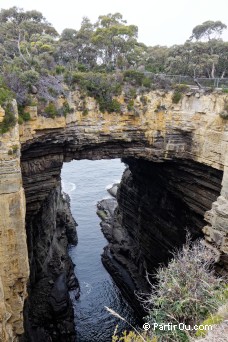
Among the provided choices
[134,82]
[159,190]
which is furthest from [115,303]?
[134,82]

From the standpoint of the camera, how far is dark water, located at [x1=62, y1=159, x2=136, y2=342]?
78.6 ft

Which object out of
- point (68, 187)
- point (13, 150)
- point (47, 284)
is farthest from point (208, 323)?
point (68, 187)

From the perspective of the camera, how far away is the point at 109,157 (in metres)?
20.7

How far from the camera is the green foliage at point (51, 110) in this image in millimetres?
16875

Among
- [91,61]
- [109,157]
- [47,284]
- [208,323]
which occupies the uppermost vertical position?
[91,61]

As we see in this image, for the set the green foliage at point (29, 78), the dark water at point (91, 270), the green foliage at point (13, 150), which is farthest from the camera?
the dark water at point (91, 270)

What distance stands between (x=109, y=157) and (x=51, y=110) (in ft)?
17.4

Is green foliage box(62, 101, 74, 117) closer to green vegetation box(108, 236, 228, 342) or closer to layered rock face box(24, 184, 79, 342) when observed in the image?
layered rock face box(24, 184, 79, 342)

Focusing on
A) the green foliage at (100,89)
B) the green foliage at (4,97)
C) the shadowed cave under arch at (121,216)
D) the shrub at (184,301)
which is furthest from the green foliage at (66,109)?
the shrub at (184,301)

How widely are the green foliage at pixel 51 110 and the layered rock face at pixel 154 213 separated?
27.6 ft

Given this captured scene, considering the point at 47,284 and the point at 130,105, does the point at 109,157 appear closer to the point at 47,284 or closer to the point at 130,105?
the point at 130,105

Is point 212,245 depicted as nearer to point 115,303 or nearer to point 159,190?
point 159,190

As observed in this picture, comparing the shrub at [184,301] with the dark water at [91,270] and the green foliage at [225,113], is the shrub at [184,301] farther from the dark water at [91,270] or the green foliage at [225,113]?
the dark water at [91,270]

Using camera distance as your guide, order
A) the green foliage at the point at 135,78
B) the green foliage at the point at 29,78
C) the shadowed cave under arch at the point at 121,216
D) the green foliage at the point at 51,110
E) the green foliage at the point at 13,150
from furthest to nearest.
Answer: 1. the green foliage at the point at 135,78
2. the shadowed cave under arch at the point at 121,216
3. the green foliage at the point at 51,110
4. the green foliage at the point at 29,78
5. the green foliage at the point at 13,150
